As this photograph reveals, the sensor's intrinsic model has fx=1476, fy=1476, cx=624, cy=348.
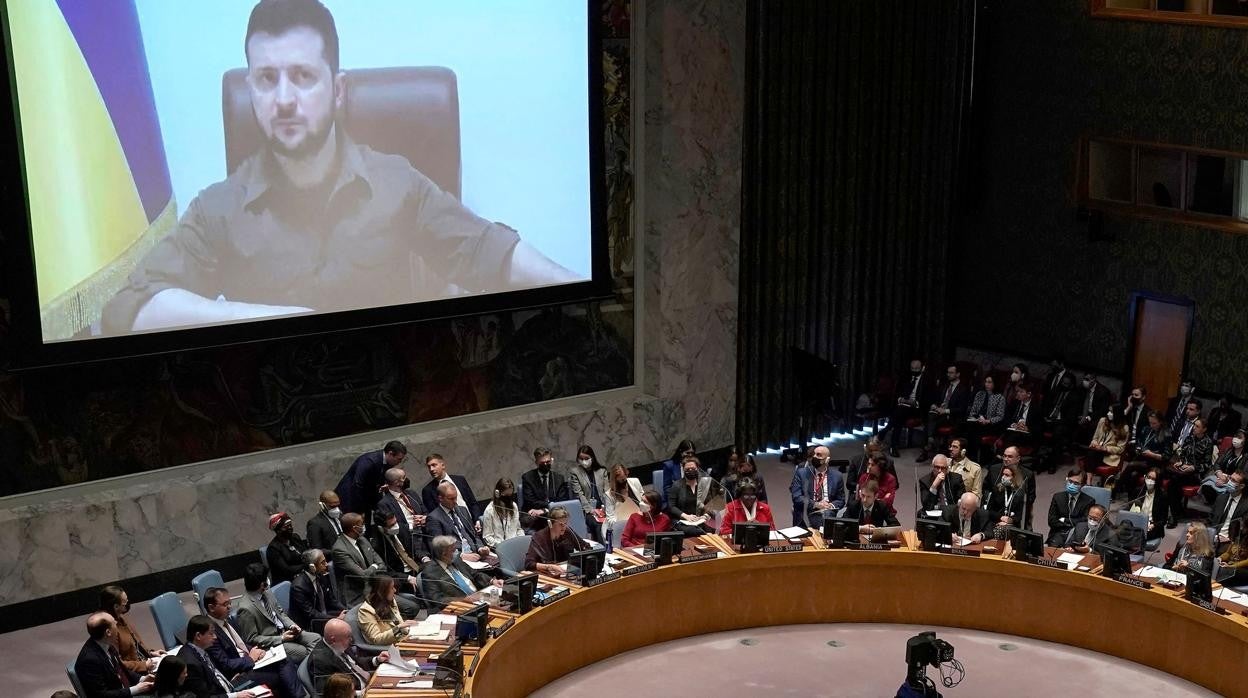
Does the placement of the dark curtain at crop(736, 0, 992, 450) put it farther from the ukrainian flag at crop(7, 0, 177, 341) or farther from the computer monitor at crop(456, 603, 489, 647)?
the computer monitor at crop(456, 603, 489, 647)

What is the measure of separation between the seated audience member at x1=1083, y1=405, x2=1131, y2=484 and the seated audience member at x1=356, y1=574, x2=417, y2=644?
774 centimetres

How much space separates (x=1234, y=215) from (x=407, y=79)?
844 cm

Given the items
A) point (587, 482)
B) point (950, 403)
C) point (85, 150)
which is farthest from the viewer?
point (950, 403)

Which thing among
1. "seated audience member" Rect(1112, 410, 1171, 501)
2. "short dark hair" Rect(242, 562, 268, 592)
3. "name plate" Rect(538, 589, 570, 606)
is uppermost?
"short dark hair" Rect(242, 562, 268, 592)

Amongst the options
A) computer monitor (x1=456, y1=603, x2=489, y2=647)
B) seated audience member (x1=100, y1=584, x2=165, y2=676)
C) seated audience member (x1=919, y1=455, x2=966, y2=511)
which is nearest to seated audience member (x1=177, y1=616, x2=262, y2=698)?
seated audience member (x1=100, y1=584, x2=165, y2=676)

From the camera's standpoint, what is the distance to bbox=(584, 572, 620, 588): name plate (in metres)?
10.1

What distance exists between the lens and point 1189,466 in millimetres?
13711

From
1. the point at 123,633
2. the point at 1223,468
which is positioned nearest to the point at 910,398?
the point at 1223,468

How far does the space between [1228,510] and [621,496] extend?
4981mm

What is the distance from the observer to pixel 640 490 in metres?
12.4

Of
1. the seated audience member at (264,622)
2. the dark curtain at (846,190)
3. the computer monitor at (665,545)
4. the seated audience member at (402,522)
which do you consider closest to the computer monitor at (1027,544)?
the computer monitor at (665,545)

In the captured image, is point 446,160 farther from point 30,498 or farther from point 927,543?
point 927,543

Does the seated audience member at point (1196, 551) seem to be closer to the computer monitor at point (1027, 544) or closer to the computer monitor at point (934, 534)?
the computer monitor at point (1027, 544)

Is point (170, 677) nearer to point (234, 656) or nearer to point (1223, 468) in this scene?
point (234, 656)
